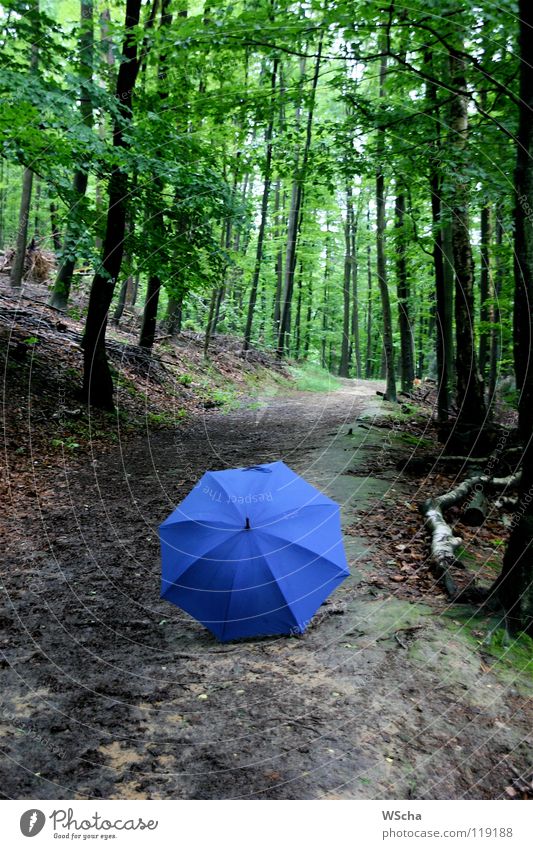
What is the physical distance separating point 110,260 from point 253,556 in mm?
8752

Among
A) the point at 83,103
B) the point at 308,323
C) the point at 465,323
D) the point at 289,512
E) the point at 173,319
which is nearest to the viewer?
the point at 289,512

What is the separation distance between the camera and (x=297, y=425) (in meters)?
13.5

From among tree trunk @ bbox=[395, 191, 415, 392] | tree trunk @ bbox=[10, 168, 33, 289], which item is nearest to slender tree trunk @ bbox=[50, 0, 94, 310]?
tree trunk @ bbox=[10, 168, 33, 289]

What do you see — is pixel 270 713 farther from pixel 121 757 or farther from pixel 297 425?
pixel 297 425

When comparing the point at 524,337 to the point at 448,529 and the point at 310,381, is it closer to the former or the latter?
the point at 448,529

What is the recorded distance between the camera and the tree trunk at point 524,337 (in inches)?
154

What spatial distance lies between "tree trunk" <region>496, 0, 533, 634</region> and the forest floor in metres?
0.36

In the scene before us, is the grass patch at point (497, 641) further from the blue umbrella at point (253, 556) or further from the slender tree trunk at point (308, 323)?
the slender tree trunk at point (308, 323)

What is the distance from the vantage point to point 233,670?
3965mm

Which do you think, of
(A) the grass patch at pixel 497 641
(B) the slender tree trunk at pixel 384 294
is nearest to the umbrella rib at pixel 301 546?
(A) the grass patch at pixel 497 641

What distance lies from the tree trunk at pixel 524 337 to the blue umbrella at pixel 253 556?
1.44 m

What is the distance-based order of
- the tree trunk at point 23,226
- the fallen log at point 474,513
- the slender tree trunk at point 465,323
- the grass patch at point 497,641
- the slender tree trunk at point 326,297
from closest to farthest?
1. the grass patch at point 497,641
2. the fallen log at point 474,513
3. the slender tree trunk at point 465,323
4. the tree trunk at point 23,226
5. the slender tree trunk at point 326,297

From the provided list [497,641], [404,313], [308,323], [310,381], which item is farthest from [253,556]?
[308,323]
